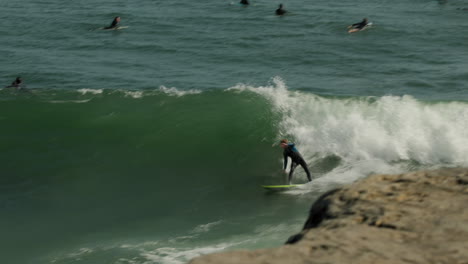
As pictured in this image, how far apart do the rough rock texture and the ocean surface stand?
22.3 ft

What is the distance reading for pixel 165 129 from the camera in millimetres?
20641

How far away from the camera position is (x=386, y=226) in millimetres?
5703

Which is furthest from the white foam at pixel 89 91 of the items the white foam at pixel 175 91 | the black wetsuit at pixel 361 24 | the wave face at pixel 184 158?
the black wetsuit at pixel 361 24

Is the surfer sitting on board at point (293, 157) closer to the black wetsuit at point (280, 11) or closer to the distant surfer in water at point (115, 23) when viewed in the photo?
the distant surfer in water at point (115, 23)

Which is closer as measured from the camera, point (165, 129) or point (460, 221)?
point (460, 221)

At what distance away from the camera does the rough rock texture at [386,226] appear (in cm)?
517

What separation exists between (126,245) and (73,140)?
7.07 metres

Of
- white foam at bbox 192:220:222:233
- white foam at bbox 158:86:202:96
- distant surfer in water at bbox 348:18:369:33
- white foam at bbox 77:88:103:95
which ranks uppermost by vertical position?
distant surfer in water at bbox 348:18:369:33

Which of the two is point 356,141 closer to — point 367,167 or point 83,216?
point 367,167

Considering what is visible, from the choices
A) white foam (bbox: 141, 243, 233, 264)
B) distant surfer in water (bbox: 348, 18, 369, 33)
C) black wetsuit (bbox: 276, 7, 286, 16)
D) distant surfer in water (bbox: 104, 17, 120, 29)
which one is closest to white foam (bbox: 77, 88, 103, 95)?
distant surfer in water (bbox: 104, 17, 120, 29)

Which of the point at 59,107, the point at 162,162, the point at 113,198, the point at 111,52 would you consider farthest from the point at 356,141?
the point at 111,52

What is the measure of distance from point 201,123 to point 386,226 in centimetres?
1543

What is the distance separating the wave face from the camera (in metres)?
14.4

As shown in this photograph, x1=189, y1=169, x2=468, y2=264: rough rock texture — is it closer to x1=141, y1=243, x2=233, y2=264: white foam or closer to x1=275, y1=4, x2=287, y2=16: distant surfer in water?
x1=141, y1=243, x2=233, y2=264: white foam
